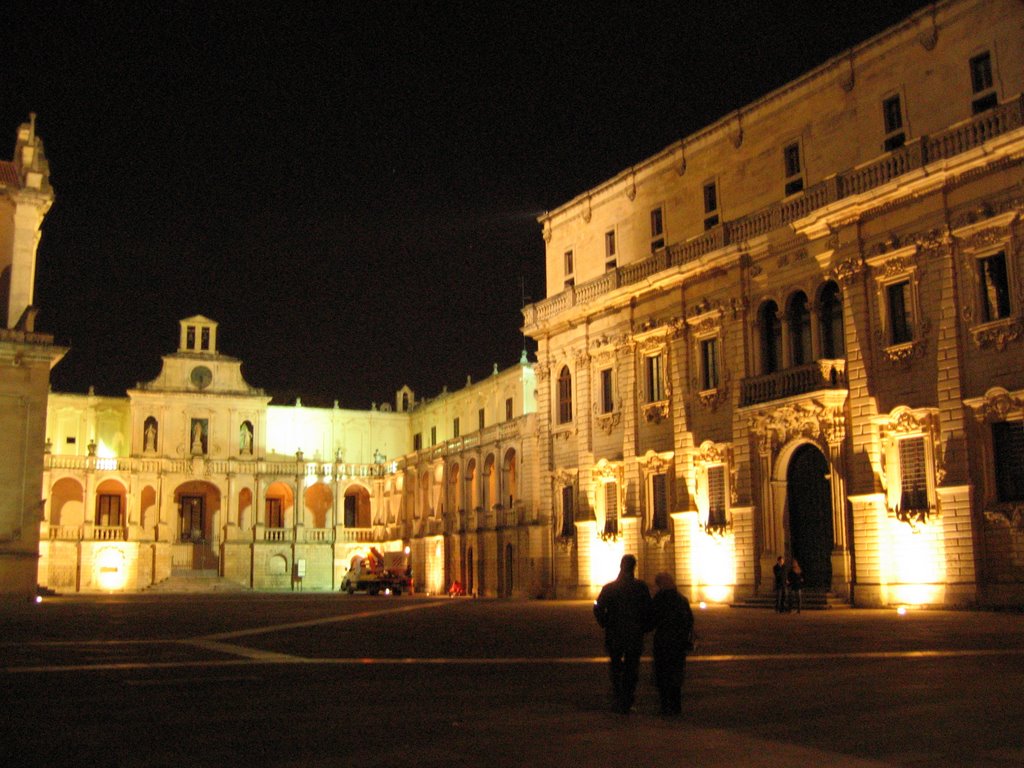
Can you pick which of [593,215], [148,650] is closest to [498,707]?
[148,650]

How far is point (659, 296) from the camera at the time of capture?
133 ft

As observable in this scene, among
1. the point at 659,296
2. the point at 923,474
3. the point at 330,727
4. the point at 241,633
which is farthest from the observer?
the point at 659,296

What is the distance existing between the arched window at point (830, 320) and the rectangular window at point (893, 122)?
454cm

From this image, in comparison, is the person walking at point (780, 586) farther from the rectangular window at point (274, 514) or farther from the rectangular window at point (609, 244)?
the rectangular window at point (274, 514)

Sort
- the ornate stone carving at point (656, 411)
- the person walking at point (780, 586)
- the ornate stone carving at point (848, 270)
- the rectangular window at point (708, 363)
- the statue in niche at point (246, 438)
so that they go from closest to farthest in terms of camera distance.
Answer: the person walking at point (780, 586) < the ornate stone carving at point (848, 270) < the rectangular window at point (708, 363) < the ornate stone carving at point (656, 411) < the statue in niche at point (246, 438)

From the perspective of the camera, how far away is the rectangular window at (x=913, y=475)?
29297mm

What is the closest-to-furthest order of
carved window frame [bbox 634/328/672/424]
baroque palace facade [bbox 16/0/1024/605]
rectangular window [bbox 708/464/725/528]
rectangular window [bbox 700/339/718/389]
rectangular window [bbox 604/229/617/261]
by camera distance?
baroque palace facade [bbox 16/0/1024/605] < rectangular window [bbox 708/464/725/528] < rectangular window [bbox 700/339/718/389] < carved window frame [bbox 634/328/672/424] < rectangular window [bbox 604/229/617/261]

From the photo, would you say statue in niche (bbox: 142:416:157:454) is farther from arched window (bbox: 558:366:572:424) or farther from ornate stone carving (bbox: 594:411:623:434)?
ornate stone carving (bbox: 594:411:623:434)

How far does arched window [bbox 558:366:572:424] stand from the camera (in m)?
45.8

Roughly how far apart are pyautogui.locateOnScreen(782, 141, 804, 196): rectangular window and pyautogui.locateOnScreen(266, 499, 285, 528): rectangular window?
52.3m

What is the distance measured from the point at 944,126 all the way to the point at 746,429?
11.1 meters

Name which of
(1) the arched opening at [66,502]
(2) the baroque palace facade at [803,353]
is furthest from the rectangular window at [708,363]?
(1) the arched opening at [66,502]

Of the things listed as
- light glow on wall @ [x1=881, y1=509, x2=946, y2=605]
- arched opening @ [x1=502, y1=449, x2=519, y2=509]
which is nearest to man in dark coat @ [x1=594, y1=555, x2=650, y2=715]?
light glow on wall @ [x1=881, y1=509, x2=946, y2=605]

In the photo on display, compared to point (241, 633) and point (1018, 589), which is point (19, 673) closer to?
point (241, 633)
